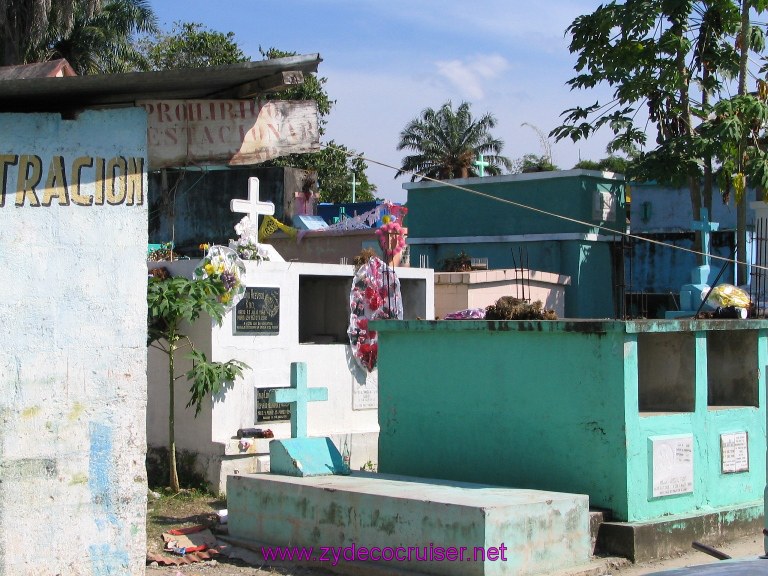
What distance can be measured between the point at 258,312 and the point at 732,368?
5212 millimetres

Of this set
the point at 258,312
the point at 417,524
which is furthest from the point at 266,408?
the point at 417,524

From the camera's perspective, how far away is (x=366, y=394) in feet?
41.4

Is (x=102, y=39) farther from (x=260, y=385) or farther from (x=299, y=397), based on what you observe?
(x=299, y=397)

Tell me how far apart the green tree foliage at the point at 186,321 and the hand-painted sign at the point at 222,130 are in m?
4.38

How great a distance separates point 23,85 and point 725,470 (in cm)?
673

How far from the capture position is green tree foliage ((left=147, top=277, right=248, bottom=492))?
34.7 feet

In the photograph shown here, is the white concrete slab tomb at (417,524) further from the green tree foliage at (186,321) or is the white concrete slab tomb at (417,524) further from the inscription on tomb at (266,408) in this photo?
the inscription on tomb at (266,408)

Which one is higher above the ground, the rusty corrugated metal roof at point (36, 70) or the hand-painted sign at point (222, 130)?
the rusty corrugated metal roof at point (36, 70)

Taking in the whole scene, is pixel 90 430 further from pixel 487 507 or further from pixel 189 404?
pixel 189 404

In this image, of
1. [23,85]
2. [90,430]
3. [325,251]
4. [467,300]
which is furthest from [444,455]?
[325,251]

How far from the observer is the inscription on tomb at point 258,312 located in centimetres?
1137

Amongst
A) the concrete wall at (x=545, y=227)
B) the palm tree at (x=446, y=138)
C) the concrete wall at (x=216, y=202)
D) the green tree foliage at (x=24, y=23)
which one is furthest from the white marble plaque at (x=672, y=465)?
the palm tree at (x=446, y=138)

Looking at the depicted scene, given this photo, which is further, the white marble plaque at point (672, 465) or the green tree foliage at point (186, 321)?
the green tree foliage at point (186, 321)

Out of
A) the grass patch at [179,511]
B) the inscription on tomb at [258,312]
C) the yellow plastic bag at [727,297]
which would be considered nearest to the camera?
the grass patch at [179,511]
